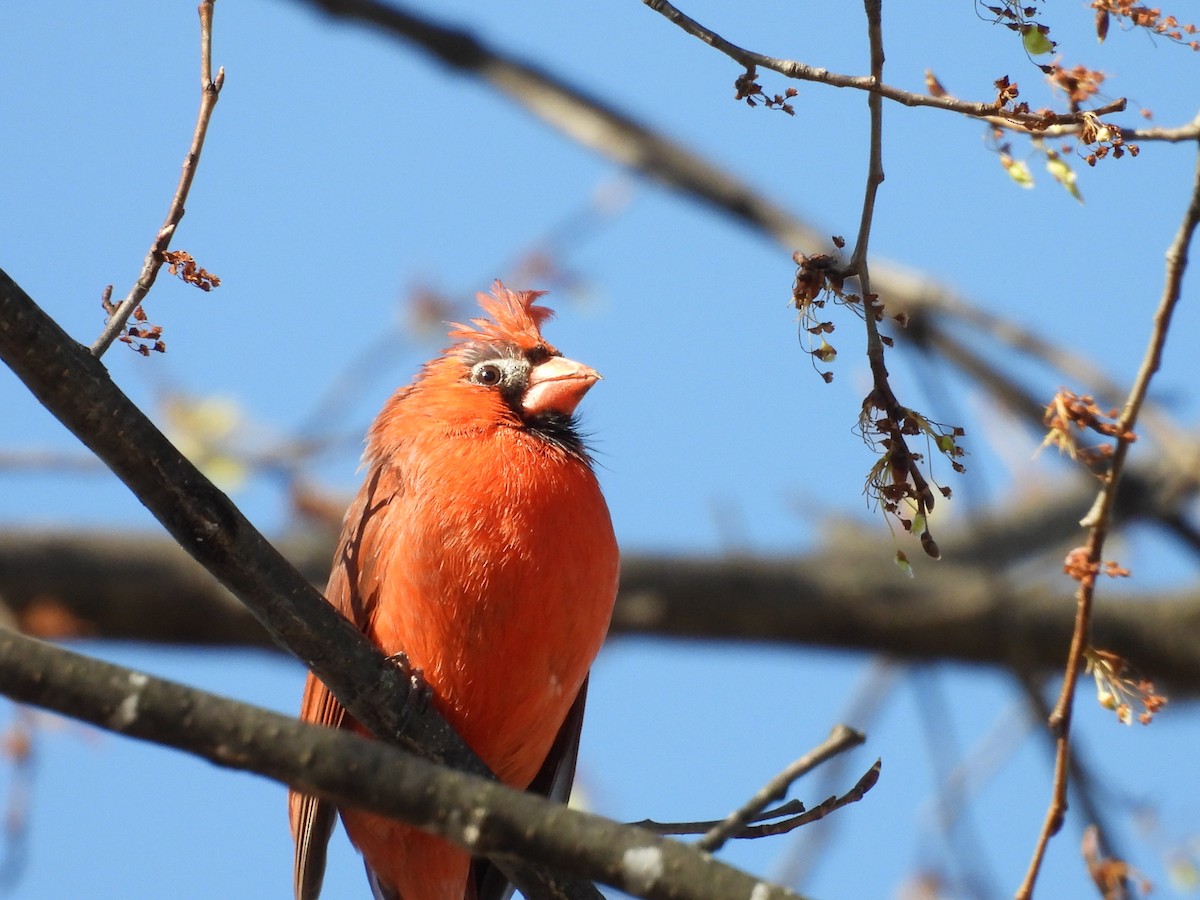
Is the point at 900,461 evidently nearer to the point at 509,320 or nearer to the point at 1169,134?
the point at 1169,134

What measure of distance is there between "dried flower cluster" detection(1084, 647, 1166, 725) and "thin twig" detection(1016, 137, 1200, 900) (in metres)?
0.07

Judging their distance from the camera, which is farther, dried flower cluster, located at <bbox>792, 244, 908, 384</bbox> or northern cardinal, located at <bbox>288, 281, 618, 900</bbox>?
northern cardinal, located at <bbox>288, 281, 618, 900</bbox>

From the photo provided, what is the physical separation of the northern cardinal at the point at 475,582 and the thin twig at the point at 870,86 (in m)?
1.66

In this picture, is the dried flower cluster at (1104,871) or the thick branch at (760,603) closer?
the dried flower cluster at (1104,871)

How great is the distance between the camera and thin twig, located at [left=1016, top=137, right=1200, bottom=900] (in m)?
2.31

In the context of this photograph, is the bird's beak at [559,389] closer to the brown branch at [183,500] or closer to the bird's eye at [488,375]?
the bird's eye at [488,375]

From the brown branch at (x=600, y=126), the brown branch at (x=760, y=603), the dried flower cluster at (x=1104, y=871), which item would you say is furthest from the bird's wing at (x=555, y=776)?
the brown branch at (x=760, y=603)

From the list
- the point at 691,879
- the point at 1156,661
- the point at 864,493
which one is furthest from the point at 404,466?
the point at 1156,661

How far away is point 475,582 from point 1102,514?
1807 millimetres

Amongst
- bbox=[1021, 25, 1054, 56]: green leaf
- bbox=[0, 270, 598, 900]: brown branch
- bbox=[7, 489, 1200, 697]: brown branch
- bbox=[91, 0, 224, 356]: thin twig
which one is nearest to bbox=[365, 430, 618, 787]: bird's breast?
bbox=[0, 270, 598, 900]: brown branch

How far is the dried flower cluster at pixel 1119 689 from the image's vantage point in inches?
98.0

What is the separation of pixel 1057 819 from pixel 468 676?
1.73m

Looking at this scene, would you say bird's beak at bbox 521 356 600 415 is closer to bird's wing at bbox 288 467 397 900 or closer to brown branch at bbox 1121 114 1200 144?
bird's wing at bbox 288 467 397 900

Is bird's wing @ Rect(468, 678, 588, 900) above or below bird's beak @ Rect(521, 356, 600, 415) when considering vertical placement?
below
